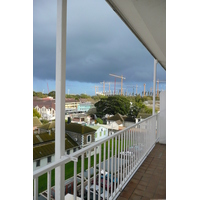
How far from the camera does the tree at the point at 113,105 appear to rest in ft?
7.68

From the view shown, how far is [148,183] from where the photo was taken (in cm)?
279

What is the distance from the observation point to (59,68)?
1.30 m

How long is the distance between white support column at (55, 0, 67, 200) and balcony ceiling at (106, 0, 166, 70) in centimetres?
79

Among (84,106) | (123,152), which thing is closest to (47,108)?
(84,106)

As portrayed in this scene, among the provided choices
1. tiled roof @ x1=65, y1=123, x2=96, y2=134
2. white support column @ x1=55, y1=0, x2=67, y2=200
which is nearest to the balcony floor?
tiled roof @ x1=65, y1=123, x2=96, y2=134

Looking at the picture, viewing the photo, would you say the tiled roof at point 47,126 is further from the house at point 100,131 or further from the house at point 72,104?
the house at point 100,131

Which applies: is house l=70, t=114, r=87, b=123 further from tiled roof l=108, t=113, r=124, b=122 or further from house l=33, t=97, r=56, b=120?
tiled roof l=108, t=113, r=124, b=122

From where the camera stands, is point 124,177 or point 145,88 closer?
point 124,177

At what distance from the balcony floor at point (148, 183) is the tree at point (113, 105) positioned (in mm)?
1174

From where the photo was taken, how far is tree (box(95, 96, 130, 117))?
7.68ft

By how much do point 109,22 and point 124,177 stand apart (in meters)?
2.47
